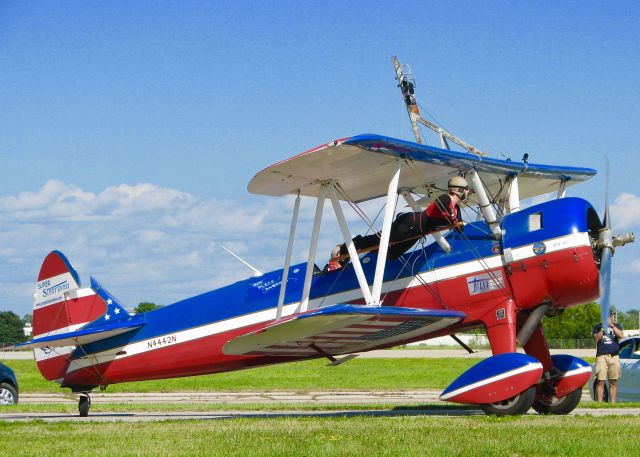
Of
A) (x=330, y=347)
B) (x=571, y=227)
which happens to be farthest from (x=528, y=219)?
(x=330, y=347)

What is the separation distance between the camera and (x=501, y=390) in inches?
478

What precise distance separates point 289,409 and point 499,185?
5.49 metres

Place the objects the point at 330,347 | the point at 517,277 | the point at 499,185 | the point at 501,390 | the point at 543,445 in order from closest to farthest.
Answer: the point at 543,445 < the point at 501,390 < the point at 517,277 < the point at 330,347 < the point at 499,185

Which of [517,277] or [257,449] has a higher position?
[517,277]

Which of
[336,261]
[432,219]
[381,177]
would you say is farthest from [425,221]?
[336,261]

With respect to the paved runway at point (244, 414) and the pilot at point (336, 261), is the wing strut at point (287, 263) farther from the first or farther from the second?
the paved runway at point (244, 414)

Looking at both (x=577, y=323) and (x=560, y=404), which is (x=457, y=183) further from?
(x=577, y=323)

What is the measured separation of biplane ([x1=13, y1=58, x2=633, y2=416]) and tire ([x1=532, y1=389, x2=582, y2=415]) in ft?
0.06

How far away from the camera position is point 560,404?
13898 mm

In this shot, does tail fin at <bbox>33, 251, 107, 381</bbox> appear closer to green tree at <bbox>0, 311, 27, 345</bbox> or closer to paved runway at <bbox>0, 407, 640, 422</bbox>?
paved runway at <bbox>0, 407, 640, 422</bbox>

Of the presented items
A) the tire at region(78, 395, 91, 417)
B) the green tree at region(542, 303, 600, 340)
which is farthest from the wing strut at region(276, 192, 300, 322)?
the green tree at region(542, 303, 600, 340)

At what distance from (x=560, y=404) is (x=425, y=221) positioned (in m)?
3.59

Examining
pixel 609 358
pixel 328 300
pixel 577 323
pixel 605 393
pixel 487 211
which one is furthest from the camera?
pixel 577 323

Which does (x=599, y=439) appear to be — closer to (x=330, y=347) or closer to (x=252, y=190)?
(x=330, y=347)
